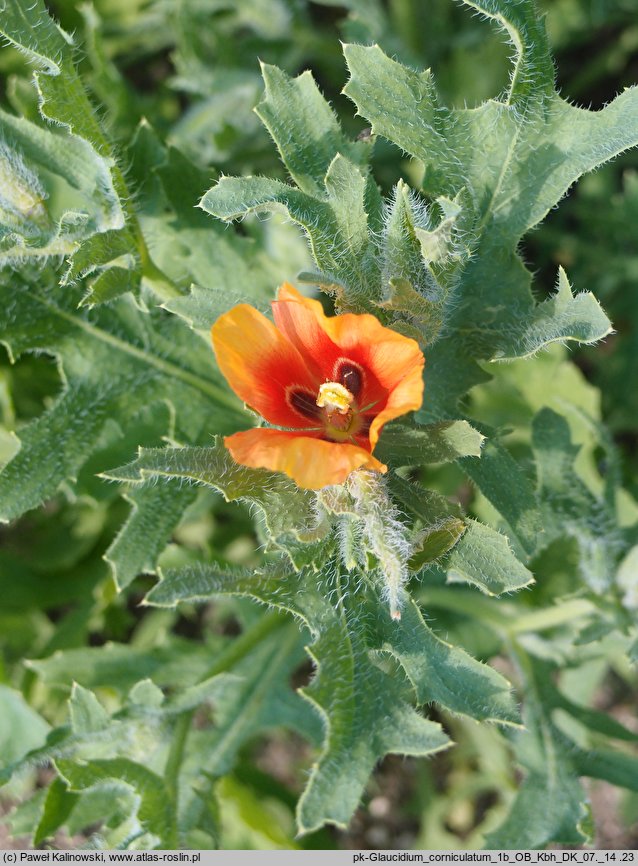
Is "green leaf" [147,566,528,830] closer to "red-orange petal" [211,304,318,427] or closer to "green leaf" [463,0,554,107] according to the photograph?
"red-orange petal" [211,304,318,427]

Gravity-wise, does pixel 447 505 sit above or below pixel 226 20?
below

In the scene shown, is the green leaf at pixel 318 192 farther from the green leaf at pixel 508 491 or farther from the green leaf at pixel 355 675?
the green leaf at pixel 355 675

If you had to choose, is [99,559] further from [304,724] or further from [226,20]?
[226,20]

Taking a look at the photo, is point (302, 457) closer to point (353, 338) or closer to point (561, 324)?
point (353, 338)

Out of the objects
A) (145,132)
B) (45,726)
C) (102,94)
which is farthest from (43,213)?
(45,726)

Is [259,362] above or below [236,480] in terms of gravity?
above

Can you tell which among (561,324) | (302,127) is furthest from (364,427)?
(302,127)

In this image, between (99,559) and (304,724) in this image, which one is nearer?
(304,724)
